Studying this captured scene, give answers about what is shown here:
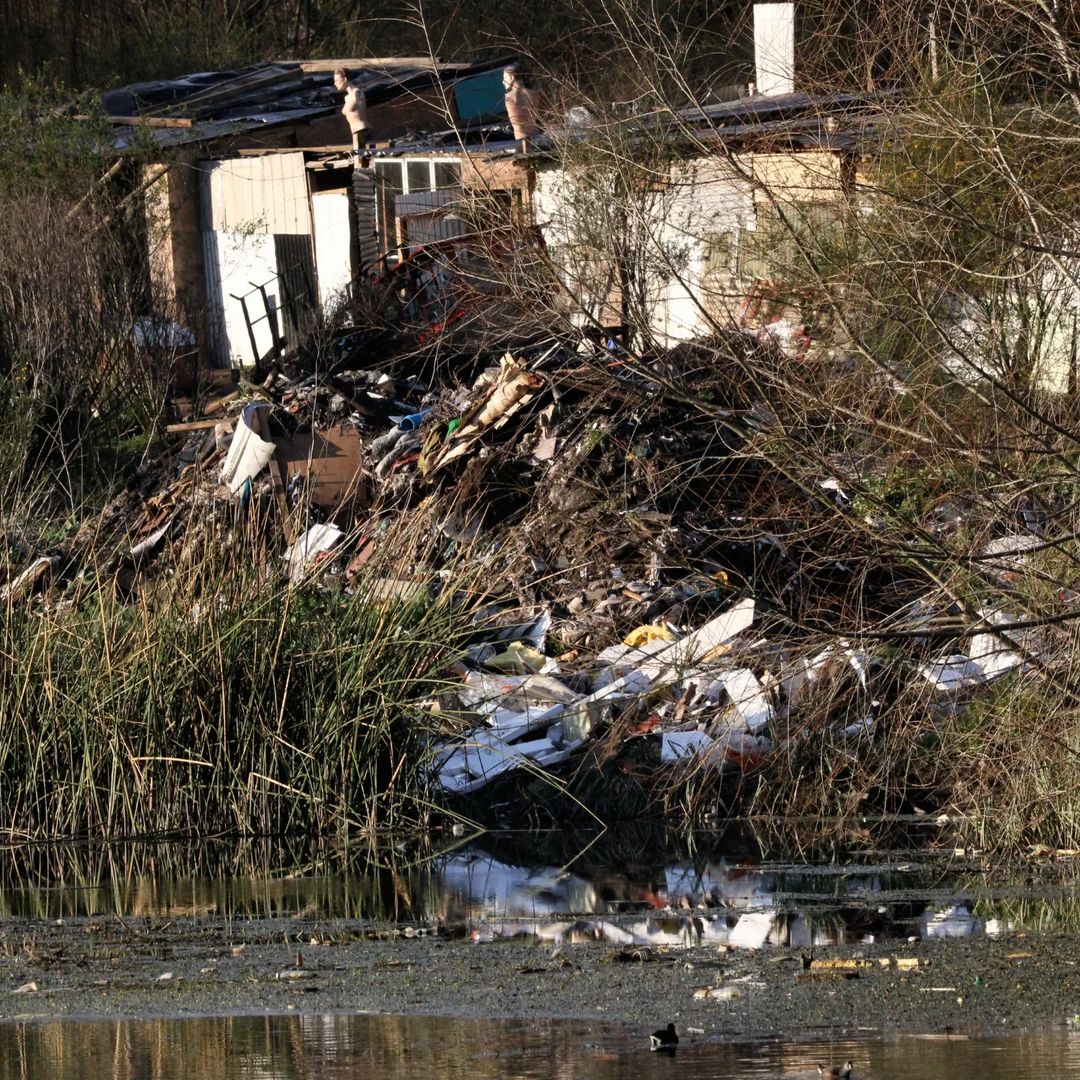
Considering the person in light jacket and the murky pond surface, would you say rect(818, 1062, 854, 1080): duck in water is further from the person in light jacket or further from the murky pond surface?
the person in light jacket

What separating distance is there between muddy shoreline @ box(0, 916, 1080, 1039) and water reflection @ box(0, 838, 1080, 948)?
0.33 metres

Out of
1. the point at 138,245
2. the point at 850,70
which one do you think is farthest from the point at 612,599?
the point at 138,245

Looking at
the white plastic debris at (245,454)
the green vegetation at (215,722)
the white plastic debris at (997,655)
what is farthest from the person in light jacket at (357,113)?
the green vegetation at (215,722)

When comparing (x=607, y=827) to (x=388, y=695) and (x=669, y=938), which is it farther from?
(x=669, y=938)

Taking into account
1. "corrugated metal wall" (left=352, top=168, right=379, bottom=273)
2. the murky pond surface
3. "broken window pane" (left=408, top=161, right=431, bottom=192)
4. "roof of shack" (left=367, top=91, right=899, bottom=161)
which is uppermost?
"broken window pane" (left=408, top=161, right=431, bottom=192)

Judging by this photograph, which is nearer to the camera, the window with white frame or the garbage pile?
the garbage pile

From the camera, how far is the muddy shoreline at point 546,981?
5129mm

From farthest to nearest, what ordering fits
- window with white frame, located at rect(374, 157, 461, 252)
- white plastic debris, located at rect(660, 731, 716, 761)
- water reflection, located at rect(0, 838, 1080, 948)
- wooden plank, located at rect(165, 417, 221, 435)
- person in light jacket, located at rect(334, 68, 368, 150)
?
person in light jacket, located at rect(334, 68, 368, 150), window with white frame, located at rect(374, 157, 461, 252), wooden plank, located at rect(165, 417, 221, 435), white plastic debris, located at rect(660, 731, 716, 761), water reflection, located at rect(0, 838, 1080, 948)

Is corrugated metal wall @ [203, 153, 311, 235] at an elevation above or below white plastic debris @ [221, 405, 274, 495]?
above

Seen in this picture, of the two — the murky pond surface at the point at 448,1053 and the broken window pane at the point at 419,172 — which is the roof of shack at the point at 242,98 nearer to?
the broken window pane at the point at 419,172

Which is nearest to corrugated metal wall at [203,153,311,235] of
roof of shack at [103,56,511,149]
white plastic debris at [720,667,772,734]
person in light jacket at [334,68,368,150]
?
roof of shack at [103,56,511,149]

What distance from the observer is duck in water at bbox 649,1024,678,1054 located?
469cm

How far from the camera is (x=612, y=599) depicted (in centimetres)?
1155

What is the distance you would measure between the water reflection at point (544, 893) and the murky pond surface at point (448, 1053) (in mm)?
1454
